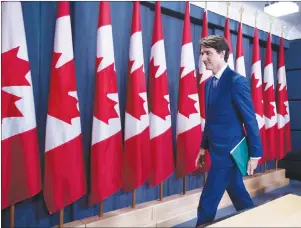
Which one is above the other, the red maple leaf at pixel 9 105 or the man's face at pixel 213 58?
the man's face at pixel 213 58

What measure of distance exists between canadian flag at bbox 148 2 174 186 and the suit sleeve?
2.76 feet

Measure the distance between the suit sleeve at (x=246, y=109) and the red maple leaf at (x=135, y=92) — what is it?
2.62 ft

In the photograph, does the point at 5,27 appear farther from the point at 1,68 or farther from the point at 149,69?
the point at 149,69

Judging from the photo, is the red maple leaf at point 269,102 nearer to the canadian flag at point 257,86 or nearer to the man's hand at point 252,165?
the canadian flag at point 257,86

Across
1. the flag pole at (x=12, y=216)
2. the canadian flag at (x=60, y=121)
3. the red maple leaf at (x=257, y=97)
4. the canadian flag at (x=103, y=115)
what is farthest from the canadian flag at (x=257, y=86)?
the flag pole at (x=12, y=216)

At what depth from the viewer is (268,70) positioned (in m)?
3.52

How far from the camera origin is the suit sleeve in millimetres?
1568

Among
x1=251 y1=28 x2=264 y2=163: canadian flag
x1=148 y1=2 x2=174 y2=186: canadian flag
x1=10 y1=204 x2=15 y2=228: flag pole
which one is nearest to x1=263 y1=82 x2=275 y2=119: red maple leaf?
x1=251 y1=28 x2=264 y2=163: canadian flag

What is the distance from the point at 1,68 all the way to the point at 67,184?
82 centimetres

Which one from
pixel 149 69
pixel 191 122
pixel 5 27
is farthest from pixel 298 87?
pixel 5 27

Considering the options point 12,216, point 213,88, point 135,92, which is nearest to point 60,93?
point 135,92

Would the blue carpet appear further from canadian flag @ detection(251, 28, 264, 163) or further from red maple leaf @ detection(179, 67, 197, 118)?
red maple leaf @ detection(179, 67, 197, 118)

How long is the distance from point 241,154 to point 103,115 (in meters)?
0.96

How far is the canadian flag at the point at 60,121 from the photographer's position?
1801 millimetres
